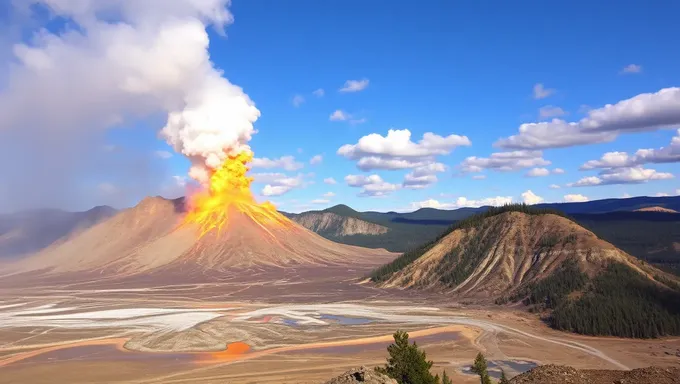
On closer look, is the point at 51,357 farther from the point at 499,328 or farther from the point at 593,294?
the point at 593,294

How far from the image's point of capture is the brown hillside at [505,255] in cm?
10569

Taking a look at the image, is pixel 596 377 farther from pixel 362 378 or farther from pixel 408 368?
pixel 362 378

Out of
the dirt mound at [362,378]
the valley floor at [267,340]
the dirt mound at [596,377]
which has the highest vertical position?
the dirt mound at [362,378]

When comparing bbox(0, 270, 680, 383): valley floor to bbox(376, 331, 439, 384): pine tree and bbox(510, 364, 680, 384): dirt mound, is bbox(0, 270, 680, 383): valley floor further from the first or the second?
bbox(510, 364, 680, 384): dirt mound

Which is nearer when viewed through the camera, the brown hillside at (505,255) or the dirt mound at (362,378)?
the dirt mound at (362,378)

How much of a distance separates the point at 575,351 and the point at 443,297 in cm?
4624

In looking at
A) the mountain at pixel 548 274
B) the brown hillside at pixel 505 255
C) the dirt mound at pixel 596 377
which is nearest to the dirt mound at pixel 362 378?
the dirt mound at pixel 596 377

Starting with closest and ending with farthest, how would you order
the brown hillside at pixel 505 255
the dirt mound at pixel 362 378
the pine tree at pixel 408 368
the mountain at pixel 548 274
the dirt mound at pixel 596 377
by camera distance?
1. the dirt mound at pixel 362 378
2. the dirt mound at pixel 596 377
3. the pine tree at pixel 408 368
4. the mountain at pixel 548 274
5. the brown hillside at pixel 505 255

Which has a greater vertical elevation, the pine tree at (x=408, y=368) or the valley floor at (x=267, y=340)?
the pine tree at (x=408, y=368)

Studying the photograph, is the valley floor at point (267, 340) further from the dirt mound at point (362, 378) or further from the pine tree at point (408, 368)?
the dirt mound at point (362, 378)

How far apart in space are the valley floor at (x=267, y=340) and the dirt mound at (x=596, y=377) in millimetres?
27610

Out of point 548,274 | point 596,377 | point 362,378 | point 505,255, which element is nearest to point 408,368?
point 362,378

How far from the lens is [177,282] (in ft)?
537

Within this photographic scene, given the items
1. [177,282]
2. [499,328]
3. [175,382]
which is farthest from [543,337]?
[177,282]
